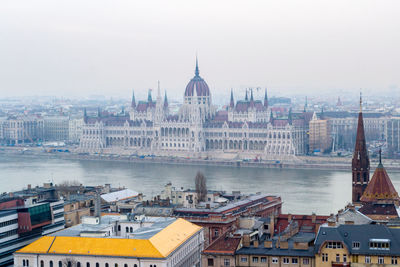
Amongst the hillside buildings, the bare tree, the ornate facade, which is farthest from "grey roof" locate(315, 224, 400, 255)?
the ornate facade

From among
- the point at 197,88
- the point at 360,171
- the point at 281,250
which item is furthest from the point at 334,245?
the point at 197,88

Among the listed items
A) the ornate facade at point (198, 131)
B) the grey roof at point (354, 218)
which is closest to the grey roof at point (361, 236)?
the grey roof at point (354, 218)

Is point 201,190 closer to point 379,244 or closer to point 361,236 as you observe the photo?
point 361,236

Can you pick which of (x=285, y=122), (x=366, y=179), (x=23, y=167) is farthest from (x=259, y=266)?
(x=285, y=122)

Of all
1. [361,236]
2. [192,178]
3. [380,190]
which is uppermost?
[380,190]

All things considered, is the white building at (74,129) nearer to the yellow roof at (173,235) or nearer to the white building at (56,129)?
the white building at (56,129)
